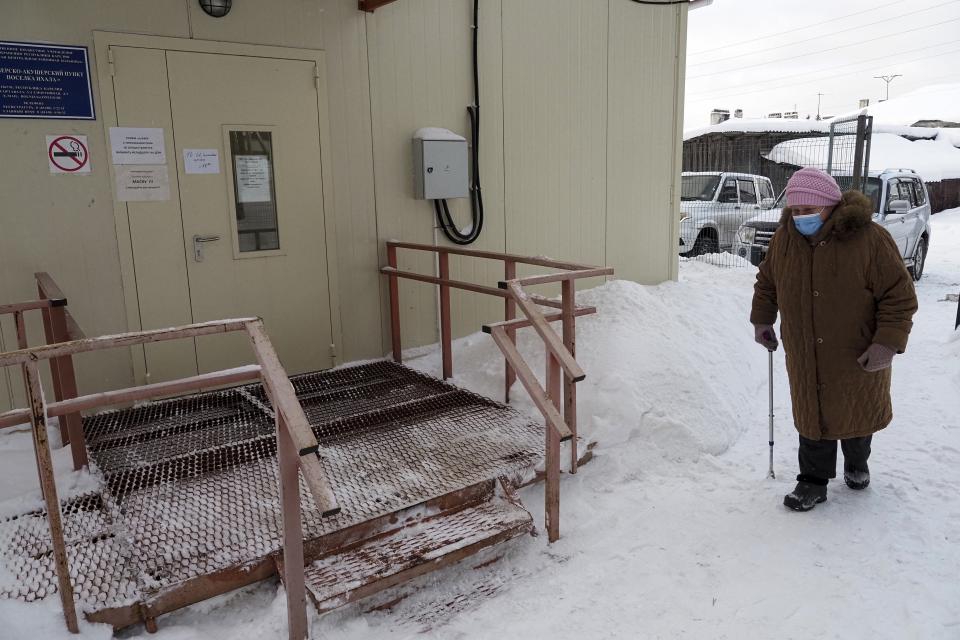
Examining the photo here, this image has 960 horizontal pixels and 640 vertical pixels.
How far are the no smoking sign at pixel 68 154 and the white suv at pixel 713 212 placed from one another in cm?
977

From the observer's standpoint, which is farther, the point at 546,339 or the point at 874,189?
the point at 874,189

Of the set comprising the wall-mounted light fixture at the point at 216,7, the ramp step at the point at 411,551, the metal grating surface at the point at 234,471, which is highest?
the wall-mounted light fixture at the point at 216,7

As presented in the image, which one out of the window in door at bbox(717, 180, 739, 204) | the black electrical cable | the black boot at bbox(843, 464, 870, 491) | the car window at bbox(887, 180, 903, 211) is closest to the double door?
the black electrical cable

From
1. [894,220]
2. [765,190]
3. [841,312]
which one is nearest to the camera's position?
[841,312]

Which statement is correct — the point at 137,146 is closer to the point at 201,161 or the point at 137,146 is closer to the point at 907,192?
the point at 201,161

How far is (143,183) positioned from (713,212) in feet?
32.6

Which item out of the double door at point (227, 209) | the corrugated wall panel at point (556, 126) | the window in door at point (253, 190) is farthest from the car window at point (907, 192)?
the window in door at point (253, 190)

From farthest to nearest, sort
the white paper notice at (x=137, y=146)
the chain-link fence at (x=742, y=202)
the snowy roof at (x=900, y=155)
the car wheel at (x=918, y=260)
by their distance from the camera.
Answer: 1. the snowy roof at (x=900, y=155)
2. the car wheel at (x=918, y=260)
3. the chain-link fence at (x=742, y=202)
4. the white paper notice at (x=137, y=146)

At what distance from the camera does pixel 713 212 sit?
12430 mm

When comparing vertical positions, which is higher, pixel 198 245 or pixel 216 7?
pixel 216 7

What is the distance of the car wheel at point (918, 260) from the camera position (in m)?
11.7

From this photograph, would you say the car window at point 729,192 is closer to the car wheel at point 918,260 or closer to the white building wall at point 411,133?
the car wheel at point 918,260

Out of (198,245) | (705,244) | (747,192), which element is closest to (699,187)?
(747,192)

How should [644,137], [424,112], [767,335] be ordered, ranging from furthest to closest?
[644,137]
[424,112]
[767,335]
